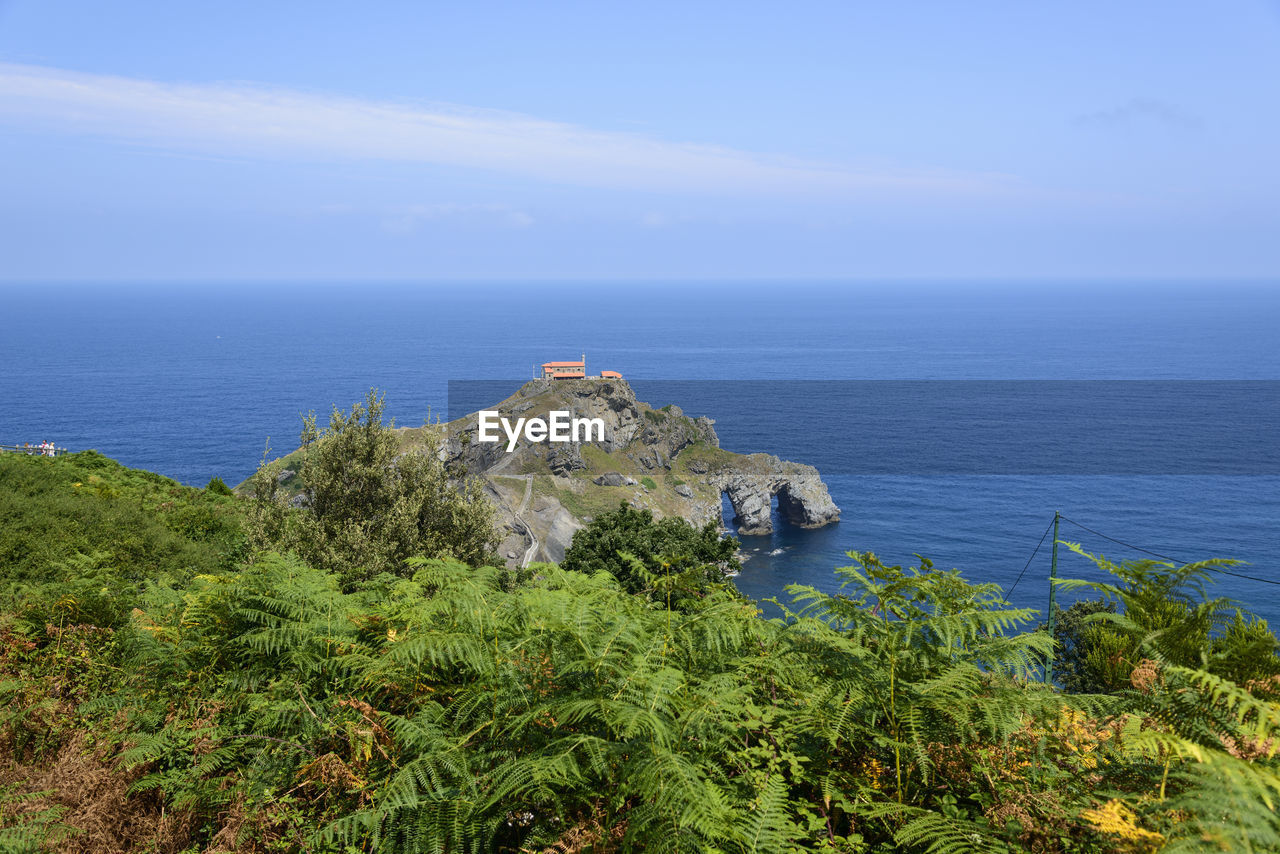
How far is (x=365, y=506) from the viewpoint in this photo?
17.1 m

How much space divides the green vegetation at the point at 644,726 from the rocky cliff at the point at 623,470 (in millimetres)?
66353

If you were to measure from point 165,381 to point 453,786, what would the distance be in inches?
7562

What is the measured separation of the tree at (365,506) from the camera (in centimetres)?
1582

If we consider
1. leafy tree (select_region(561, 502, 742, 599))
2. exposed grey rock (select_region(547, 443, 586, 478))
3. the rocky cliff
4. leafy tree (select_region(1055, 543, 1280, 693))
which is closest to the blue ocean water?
the rocky cliff

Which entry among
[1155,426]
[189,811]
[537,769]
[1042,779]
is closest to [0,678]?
[189,811]

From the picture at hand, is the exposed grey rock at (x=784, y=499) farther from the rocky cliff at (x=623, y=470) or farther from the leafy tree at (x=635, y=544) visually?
the leafy tree at (x=635, y=544)

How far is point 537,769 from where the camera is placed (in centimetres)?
301

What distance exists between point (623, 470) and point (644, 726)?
88.8 meters

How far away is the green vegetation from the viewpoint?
2842 millimetres

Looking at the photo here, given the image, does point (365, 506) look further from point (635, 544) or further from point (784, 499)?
point (784, 499)

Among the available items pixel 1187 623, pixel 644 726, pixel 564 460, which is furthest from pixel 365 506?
pixel 564 460

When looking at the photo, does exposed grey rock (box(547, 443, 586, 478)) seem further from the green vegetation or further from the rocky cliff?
the green vegetation

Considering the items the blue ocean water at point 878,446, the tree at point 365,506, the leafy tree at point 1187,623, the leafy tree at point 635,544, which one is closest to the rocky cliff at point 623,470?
the blue ocean water at point 878,446

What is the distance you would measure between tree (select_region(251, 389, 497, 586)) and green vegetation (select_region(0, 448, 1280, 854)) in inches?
425
